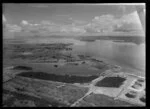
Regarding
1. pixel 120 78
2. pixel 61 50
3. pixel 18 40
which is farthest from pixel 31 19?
pixel 120 78

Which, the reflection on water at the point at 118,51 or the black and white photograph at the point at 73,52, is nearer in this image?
the black and white photograph at the point at 73,52

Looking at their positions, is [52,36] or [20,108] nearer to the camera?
[20,108]

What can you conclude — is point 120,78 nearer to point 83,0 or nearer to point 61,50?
point 61,50

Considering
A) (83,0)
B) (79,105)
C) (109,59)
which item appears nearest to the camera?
(79,105)

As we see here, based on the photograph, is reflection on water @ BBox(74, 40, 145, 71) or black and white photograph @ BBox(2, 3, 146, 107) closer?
black and white photograph @ BBox(2, 3, 146, 107)

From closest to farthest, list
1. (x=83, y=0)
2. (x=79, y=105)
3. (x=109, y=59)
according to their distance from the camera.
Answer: (x=79, y=105), (x=83, y=0), (x=109, y=59)
